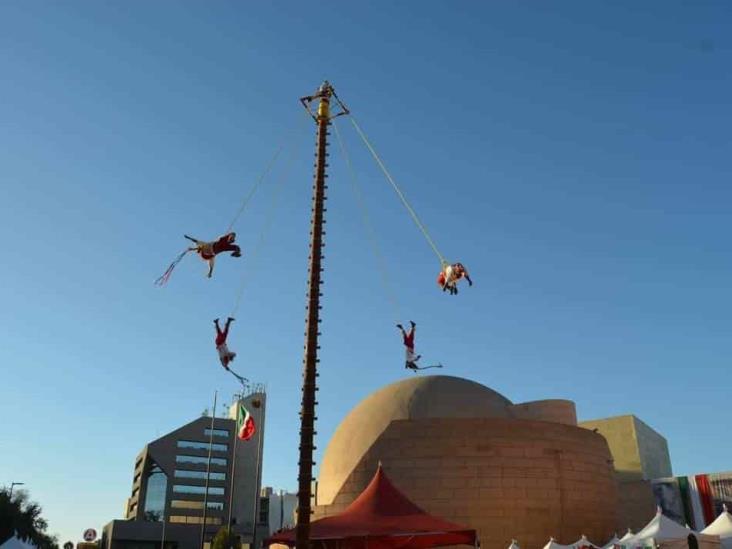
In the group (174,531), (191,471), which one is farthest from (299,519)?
(191,471)

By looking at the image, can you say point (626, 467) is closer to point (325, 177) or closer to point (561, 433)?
point (561, 433)

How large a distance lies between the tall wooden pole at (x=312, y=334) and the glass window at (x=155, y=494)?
92.6 meters

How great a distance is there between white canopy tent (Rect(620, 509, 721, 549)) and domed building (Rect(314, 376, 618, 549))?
772 centimetres

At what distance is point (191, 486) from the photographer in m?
101

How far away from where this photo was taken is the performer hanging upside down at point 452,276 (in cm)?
2044

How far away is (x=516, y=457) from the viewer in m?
36.2

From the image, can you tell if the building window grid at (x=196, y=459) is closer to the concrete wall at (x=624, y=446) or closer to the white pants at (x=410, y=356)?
the concrete wall at (x=624, y=446)

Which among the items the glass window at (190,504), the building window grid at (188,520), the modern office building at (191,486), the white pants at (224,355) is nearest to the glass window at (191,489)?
the modern office building at (191,486)

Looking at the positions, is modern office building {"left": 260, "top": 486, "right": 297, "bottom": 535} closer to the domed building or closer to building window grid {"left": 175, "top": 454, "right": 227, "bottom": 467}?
building window grid {"left": 175, "top": 454, "right": 227, "bottom": 467}

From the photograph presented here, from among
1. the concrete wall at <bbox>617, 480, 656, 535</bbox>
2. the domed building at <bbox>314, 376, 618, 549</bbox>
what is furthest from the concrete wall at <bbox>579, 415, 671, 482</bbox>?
the domed building at <bbox>314, 376, 618, 549</bbox>

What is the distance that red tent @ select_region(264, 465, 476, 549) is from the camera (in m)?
20.2

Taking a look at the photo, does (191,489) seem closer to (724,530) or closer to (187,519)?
(187,519)

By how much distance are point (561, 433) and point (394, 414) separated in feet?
32.8

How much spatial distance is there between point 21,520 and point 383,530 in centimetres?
5874
